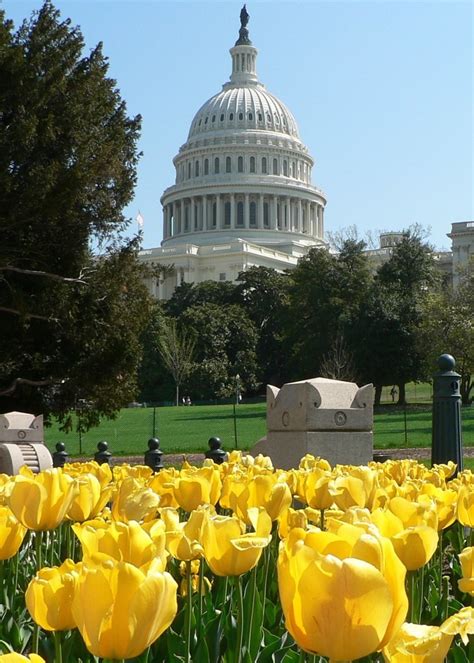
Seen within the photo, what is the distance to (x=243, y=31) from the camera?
124 m

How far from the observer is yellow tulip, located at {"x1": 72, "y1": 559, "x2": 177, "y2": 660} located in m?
1.25

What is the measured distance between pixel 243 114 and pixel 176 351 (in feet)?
177

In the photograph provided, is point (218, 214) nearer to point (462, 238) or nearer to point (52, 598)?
point (462, 238)

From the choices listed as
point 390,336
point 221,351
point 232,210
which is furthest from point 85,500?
point 232,210

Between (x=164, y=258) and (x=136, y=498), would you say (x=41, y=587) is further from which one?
(x=164, y=258)

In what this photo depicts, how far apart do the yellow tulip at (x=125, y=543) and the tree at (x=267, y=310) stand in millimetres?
65713

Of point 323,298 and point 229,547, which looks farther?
point 323,298

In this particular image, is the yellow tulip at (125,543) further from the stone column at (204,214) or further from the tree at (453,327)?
the stone column at (204,214)

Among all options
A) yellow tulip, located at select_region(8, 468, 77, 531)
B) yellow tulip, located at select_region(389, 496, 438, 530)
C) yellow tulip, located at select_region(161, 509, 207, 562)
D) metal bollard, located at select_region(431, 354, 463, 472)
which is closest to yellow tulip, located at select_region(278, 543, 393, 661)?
yellow tulip, located at select_region(161, 509, 207, 562)

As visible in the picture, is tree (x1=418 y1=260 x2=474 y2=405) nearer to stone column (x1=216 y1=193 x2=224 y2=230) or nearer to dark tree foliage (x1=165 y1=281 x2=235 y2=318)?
dark tree foliage (x1=165 y1=281 x2=235 y2=318)

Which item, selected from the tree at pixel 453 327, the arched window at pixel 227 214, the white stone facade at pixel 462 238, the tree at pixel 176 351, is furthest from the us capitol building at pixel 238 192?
the tree at pixel 453 327

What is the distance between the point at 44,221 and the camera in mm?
18922

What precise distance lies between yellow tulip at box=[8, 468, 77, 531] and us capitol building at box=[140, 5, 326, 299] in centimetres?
10063

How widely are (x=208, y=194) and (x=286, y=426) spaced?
10048 cm
